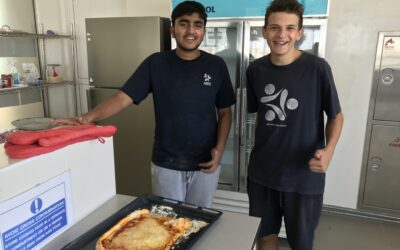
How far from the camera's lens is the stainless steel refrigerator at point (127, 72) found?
2.69 meters

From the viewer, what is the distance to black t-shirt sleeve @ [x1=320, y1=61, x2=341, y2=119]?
147 centimetres

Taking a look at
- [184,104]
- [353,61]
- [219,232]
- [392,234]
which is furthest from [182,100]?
[392,234]

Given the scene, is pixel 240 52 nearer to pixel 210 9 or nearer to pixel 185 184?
pixel 210 9

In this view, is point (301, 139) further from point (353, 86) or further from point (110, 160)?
point (353, 86)

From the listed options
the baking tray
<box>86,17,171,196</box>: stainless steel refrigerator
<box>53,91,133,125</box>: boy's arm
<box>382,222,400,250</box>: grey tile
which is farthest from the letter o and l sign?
<box>382,222,400,250</box>: grey tile

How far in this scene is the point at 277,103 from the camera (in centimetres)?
154

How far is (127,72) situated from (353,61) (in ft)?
5.95

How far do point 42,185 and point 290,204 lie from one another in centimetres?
109

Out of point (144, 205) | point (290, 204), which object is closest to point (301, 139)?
point (290, 204)

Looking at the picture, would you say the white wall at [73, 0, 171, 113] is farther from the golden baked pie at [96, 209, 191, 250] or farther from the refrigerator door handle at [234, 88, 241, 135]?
the golden baked pie at [96, 209, 191, 250]

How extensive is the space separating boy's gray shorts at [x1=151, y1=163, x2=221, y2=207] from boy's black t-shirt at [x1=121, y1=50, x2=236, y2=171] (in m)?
0.04

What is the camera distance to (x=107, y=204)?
1224 mm

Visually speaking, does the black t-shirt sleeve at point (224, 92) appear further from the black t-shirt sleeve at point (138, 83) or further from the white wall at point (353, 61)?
the white wall at point (353, 61)

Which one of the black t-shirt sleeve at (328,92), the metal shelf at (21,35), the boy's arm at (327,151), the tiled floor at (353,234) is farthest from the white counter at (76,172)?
the metal shelf at (21,35)
